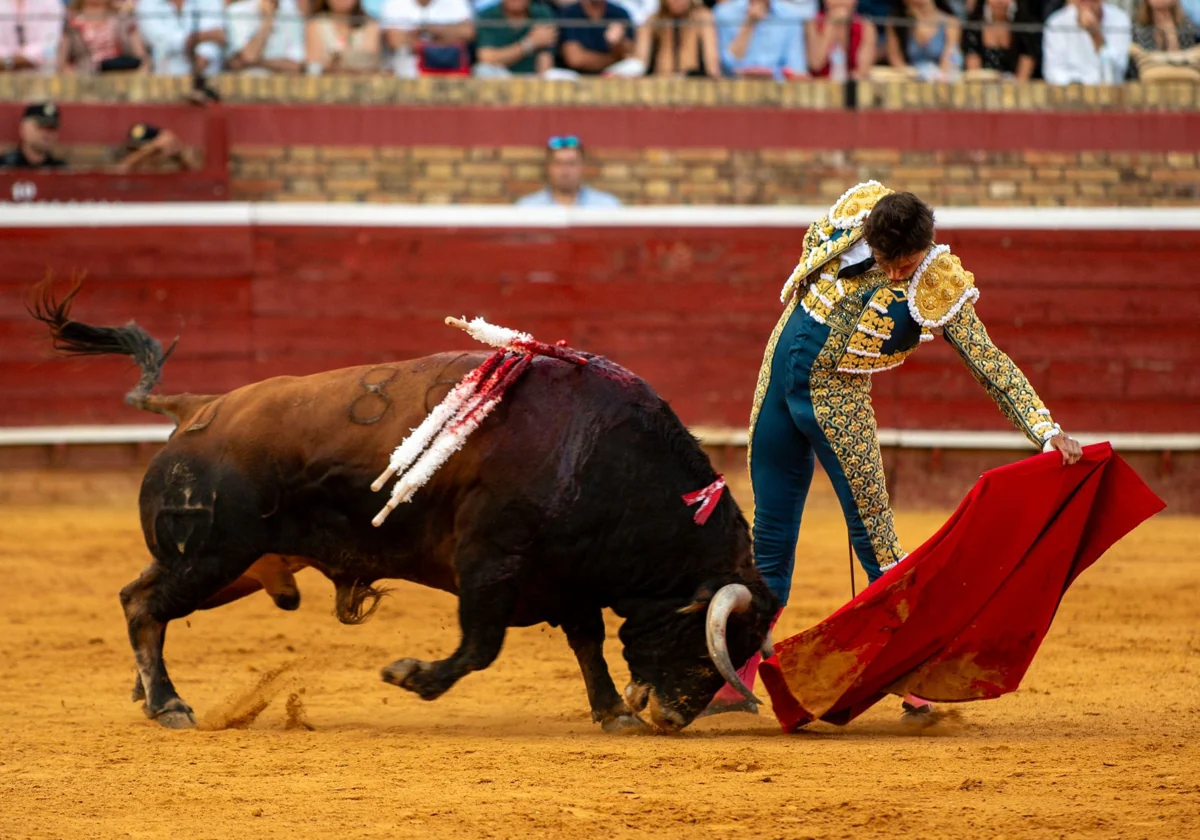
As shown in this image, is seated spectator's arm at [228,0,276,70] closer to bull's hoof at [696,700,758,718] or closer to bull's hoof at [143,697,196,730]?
bull's hoof at [143,697,196,730]

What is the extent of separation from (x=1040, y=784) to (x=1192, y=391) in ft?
19.8

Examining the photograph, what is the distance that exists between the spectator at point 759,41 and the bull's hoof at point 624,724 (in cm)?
525

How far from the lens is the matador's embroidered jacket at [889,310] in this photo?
3.96m

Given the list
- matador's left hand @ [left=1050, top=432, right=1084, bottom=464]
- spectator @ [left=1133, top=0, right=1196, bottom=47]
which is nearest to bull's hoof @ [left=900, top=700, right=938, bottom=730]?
matador's left hand @ [left=1050, top=432, right=1084, bottom=464]

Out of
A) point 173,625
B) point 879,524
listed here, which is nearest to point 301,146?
point 173,625

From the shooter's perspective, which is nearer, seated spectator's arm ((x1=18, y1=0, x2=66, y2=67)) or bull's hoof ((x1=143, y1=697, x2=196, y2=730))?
bull's hoof ((x1=143, y1=697, x2=196, y2=730))

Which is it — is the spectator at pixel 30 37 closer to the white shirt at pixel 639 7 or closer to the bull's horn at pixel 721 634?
the white shirt at pixel 639 7

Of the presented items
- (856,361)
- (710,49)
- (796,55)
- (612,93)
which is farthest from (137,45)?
(856,361)

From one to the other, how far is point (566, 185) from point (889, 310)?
15.9 feet

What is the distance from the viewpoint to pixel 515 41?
874 centimetres

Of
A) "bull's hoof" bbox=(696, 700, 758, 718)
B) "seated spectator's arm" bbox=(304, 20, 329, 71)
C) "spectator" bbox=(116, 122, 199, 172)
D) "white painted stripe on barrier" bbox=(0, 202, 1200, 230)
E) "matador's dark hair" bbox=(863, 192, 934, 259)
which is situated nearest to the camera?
"matador's dark hair" bbox=(863, 192, 934, 259)

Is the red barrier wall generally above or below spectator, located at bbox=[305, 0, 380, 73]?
below

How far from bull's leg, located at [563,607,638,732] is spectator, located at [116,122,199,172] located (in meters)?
4.98

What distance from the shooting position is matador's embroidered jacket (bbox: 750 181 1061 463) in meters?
3.96
